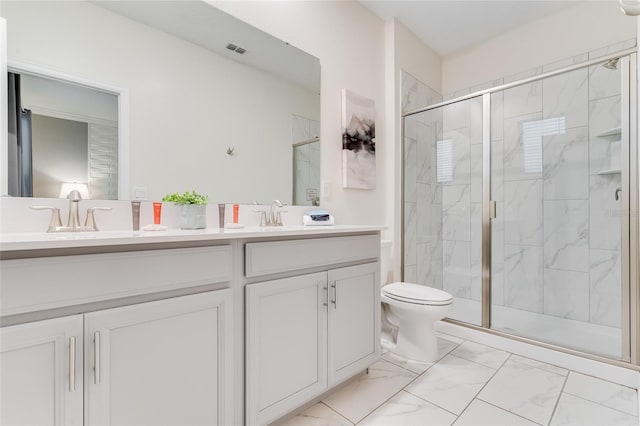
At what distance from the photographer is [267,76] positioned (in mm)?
1820

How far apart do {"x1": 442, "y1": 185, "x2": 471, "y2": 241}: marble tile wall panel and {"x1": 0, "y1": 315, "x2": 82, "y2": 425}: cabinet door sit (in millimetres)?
2731

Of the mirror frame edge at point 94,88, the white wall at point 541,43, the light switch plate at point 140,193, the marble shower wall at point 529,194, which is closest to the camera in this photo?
the mirror frame edge at point 94,88

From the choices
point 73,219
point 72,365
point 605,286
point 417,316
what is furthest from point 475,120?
point 72,365

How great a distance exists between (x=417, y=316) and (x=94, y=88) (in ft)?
6.70

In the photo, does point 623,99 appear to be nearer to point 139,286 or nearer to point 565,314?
point 565,314

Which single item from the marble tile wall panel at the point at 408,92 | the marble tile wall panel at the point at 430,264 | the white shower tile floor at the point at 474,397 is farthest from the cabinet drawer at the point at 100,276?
the marble tile wall panel at the point at 408,92

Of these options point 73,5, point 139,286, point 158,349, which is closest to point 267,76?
point 73,5

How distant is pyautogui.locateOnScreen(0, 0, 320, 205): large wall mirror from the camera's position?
3.71 ft

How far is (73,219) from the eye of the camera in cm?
114

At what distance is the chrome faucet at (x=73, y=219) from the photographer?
111cm

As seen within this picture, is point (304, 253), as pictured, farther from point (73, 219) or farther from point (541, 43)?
point (541, 43)

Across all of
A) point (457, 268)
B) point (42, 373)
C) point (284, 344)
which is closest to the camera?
point (42, 373)

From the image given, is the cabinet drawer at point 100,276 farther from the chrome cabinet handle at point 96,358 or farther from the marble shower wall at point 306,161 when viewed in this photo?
the marble shower wall at point 306,161

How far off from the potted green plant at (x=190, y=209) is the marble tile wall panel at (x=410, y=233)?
1.85m
